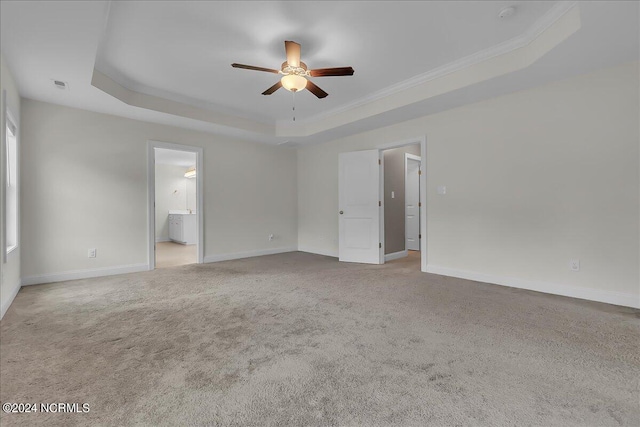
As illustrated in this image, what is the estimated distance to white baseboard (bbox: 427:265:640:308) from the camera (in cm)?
294

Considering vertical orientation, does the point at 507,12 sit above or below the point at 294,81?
above

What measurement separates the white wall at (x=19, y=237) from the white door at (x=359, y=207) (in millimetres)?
4459

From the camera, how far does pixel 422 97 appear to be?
12.8ft

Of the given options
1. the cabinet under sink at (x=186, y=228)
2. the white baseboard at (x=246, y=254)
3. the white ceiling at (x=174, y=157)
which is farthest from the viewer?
the cabinet under sink at (x=186, y=228)

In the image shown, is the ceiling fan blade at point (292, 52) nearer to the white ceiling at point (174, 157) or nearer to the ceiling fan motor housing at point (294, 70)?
the ceiling fan motor housing at point (294, 70)

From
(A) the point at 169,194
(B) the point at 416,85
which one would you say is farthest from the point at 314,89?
(A) the point at 169,194

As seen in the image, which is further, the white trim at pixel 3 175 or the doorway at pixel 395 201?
the doorway at pixel 395 201

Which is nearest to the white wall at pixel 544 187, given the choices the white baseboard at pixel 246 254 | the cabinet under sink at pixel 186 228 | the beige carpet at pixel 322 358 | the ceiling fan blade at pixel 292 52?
the beige carpet at pixel 322 358

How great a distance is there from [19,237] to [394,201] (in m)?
5.79

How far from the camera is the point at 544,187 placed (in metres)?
3.45

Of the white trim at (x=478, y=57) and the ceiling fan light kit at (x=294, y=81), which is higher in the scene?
the white trim at (x=478, y=57)

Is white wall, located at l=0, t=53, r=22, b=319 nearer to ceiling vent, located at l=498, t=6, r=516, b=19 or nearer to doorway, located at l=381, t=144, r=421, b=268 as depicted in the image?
ceiling vent, located at l=498, t=6, r=516, b=19

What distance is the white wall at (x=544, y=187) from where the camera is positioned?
9.74ft

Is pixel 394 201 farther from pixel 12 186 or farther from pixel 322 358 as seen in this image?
pixel 12 186
